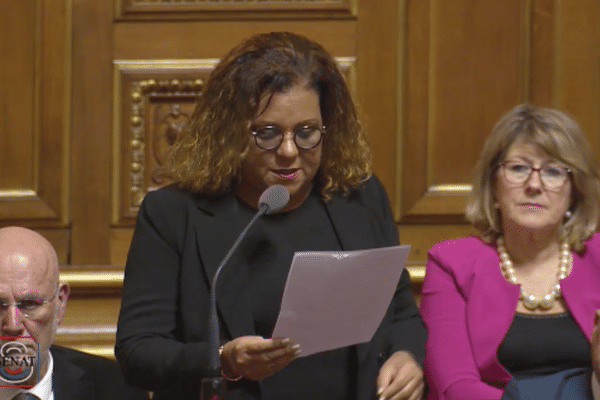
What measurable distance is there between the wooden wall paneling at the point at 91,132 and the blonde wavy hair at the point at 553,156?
107 cm

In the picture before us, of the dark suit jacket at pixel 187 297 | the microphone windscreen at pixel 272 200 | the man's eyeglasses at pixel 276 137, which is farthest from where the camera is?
the man's eyeglasses at pixel 276 137

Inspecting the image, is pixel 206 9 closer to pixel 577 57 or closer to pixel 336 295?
pixel 577 57

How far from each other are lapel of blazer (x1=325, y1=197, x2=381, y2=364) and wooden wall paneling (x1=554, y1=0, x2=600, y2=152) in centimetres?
104

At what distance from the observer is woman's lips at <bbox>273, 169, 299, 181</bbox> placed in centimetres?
182

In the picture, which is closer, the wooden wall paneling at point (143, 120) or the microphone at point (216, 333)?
the microphone at point (216, 333)

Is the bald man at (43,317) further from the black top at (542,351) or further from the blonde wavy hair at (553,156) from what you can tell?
the blonde wavy hair at (553,156)

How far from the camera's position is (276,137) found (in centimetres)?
180

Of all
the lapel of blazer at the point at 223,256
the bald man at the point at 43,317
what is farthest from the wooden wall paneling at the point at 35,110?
the lapel of blazer at the point at 223,256

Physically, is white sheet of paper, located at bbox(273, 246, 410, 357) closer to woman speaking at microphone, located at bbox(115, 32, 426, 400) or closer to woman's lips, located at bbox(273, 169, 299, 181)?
woman speaking at microphone, located at bbox(115, 32, 426, 400)

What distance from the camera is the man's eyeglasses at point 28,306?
5.69 feet

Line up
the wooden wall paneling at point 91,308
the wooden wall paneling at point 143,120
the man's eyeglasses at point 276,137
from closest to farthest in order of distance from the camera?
1. the man's eyeglasses at point 276,137
2. the wooden wall paneling at point 91,308
3. the wooden wall paneling at point 143,120

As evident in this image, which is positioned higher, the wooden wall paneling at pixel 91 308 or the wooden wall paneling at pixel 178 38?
the wooden wall paneling at pixel 178 38

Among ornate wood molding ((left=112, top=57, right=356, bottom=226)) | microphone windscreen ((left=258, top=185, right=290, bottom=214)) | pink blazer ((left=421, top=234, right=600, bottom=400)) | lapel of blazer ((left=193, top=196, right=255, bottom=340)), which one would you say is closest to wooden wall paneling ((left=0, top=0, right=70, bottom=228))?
ornate wood molding ((left=112, top=57, right=356, bottom=226))

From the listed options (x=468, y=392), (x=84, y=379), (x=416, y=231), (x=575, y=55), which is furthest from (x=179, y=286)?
(x=575, y=55)
